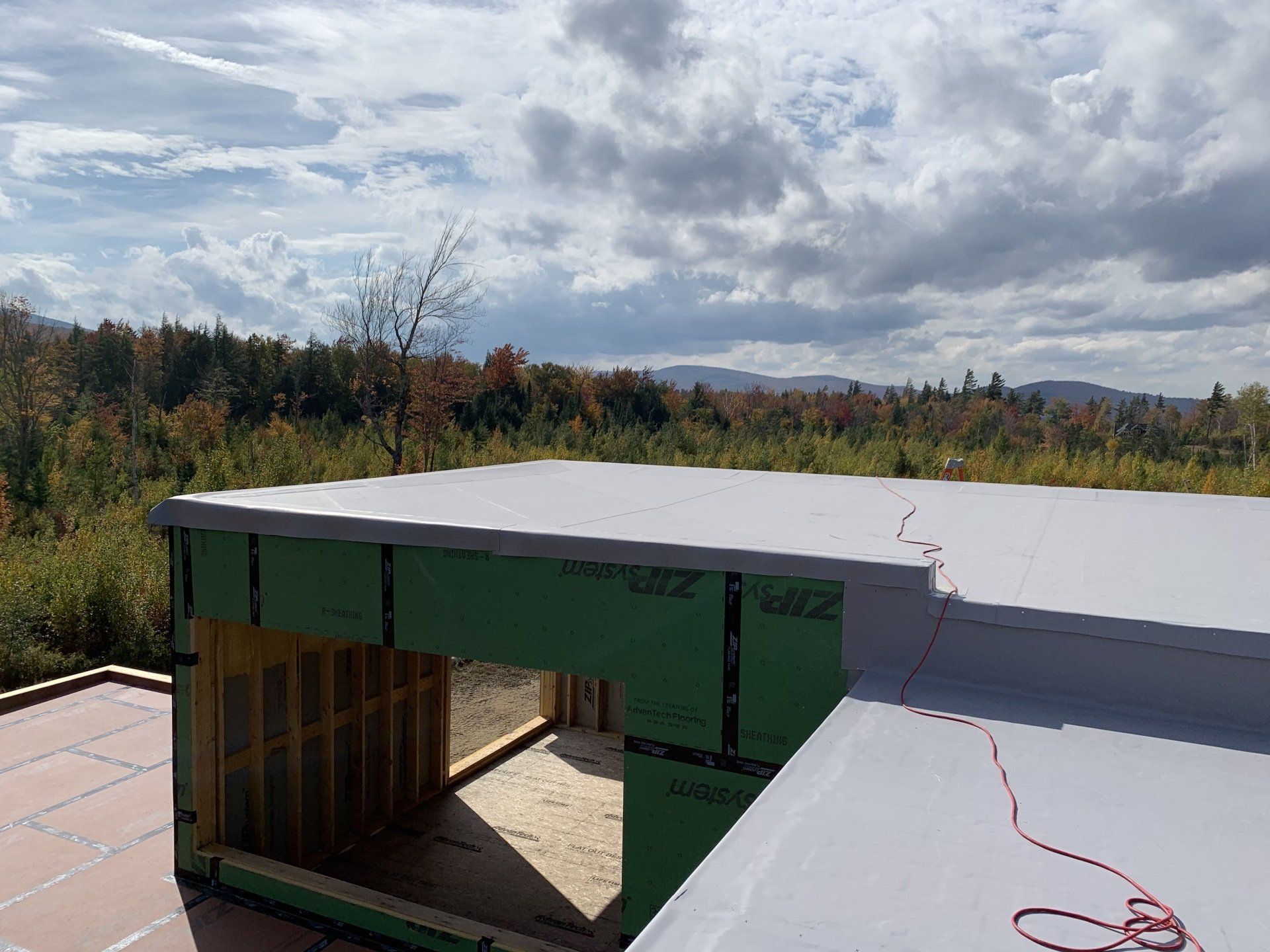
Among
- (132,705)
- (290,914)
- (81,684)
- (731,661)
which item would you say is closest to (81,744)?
(132,705)

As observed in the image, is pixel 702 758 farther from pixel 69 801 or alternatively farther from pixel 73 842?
pixel 69 801

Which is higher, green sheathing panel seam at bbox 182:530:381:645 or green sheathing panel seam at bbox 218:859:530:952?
green sheathing panel seam at bbox 182:530:381:645

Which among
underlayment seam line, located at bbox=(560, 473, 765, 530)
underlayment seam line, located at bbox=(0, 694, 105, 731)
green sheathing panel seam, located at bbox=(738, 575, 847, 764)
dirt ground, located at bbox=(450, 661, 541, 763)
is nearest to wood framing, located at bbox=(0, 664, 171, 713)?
underlayment seam line, located at bbox=(0, 694, 105, 731)

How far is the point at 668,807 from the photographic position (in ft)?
13.2

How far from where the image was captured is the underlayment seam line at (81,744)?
7.22 metres

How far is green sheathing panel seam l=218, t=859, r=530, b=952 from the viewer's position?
4.55m

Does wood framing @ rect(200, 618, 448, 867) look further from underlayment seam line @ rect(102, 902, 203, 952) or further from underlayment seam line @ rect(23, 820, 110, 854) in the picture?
underlayment seam line @ rect(23, 820, 110, 854)

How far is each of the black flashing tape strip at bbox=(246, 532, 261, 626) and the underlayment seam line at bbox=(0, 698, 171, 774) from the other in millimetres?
3676

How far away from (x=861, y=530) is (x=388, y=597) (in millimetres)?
2698

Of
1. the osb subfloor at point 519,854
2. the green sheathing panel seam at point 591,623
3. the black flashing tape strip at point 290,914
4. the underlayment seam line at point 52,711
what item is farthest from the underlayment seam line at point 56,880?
the underlayment seam line at point 52,711

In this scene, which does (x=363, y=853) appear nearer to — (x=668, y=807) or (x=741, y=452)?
(x=668, y=807)

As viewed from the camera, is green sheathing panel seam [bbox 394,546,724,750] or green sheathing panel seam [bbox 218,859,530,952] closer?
green sheathing panel seam [bbox 394,546,724,750]

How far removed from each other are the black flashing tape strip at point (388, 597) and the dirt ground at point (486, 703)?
4.05 metres

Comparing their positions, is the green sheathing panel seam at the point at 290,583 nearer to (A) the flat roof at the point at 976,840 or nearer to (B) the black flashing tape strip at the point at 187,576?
(B) the black flashing tape strip at the point at 187,576
